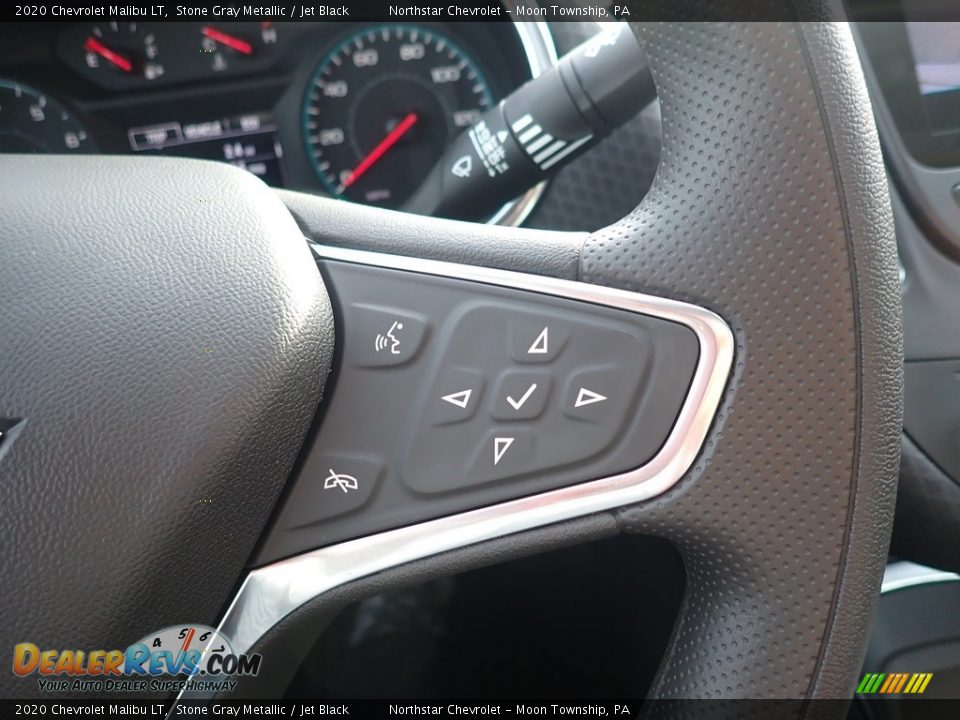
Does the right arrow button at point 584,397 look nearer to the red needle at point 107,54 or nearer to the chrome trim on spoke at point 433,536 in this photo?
the chrome trim on spoke at point 433,536

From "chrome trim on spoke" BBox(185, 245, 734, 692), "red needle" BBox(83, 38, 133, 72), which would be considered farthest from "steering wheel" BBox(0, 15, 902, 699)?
"red needle" BBox(83, 38, 133, 72)

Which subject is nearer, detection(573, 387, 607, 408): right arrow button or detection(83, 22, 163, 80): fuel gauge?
detection(573, 387, 607, 408): right arrow button

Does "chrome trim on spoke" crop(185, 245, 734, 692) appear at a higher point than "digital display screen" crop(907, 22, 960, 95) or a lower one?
lower

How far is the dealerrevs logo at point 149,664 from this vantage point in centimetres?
55

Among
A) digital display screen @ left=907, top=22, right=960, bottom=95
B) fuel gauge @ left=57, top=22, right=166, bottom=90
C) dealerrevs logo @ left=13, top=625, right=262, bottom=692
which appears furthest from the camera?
fuel gauge @ left=57, top=22, right=166, bottom=90

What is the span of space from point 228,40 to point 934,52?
907 mm

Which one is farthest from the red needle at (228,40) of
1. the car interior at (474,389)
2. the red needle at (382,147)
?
the car interior at (474,389)

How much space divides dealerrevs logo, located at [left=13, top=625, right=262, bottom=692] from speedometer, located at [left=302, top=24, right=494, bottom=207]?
2.77 feet

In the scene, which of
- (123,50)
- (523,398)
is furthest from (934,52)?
(123,50)

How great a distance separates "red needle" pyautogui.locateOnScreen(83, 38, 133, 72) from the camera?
125 cm

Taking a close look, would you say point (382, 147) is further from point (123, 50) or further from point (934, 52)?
point (934, 52)

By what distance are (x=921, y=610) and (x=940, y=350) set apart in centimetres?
31

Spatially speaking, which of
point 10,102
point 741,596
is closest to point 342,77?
point 10,102

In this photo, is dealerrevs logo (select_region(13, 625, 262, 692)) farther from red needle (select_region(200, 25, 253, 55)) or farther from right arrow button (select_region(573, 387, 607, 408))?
red needle (select_region(200, 25, 253, 55))
